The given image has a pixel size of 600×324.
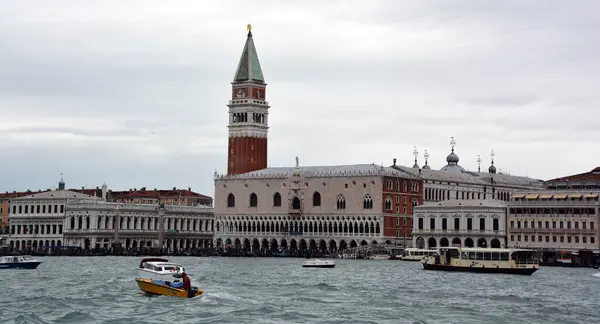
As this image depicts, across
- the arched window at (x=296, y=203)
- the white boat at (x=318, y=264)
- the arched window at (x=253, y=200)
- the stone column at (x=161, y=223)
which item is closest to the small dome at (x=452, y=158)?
the arched window at (x=296, y=203)

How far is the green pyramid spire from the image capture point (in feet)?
485

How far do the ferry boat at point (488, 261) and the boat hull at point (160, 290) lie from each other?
3578 cm

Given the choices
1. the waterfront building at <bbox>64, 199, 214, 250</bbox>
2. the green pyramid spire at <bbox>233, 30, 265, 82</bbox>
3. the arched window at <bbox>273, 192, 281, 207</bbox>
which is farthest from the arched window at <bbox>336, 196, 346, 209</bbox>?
the waterfront building at <bbox>64, 199, 214, 250</bbox>

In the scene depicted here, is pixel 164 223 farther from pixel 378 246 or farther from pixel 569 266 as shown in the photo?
pixel 569 266

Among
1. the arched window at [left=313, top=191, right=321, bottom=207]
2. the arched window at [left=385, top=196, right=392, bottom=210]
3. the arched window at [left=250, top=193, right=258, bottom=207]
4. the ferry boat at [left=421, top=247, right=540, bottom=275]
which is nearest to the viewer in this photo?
the ferry boat at [left=421, top=247, right=540, bottom=275]

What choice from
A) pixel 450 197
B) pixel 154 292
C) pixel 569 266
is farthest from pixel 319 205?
pixel 154 292

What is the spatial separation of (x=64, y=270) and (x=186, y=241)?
65840 millimetres

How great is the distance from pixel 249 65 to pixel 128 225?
24452mm

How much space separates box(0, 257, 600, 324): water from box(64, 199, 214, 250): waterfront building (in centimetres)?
5528

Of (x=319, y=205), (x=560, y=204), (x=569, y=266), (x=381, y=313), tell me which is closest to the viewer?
(x=381, y=313)

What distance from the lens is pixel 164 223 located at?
148500 mm

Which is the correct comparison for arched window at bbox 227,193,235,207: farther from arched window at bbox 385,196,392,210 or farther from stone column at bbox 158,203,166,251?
arched window at bbox 385,196,392,210

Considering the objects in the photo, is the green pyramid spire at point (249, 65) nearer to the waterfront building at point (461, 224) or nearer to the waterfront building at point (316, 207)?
the waterfront building at point (316, 207)

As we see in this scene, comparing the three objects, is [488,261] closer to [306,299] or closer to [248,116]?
[306,299]
